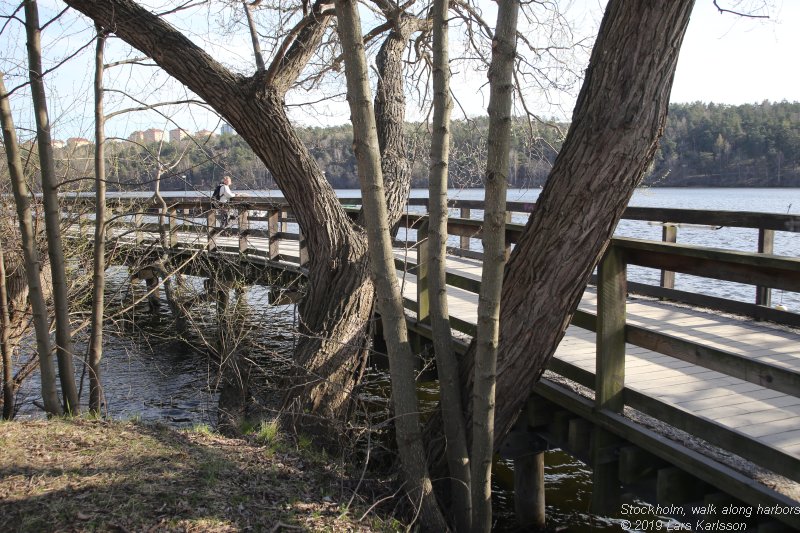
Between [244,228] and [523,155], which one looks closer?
[523,155]

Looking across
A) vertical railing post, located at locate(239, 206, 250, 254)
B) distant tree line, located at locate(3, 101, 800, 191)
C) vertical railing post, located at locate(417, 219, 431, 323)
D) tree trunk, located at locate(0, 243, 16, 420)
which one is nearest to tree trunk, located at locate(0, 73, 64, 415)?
distant tree line, located at locate(3, 101, 800, 191)

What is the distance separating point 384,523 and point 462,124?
5.79 meters

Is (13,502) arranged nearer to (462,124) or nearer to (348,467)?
(348,467)

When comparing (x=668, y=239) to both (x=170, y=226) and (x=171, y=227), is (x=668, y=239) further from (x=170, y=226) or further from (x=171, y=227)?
(x=170, y=226)

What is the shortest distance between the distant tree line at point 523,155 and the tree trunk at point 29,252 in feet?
2.35

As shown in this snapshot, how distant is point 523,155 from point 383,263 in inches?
206

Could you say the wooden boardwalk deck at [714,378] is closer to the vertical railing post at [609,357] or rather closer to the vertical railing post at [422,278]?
the vertical railing post at [609,357]

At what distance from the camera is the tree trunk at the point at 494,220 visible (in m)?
3.60

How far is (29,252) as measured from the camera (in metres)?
5.57

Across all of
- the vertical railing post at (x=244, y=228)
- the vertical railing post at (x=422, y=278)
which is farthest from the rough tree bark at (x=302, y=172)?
the vertical railing post at (x=244, y=228)

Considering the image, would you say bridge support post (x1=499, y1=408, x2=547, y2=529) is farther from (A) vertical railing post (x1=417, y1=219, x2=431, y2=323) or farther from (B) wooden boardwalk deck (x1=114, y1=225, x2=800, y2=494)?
(A) vertical railing post (x1=417, y1=219, x2=431, y2=323)

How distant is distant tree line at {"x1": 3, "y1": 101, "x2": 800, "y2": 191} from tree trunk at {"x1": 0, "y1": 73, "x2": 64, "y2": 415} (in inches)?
28.1

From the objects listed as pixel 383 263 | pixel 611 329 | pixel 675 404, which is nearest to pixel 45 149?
pixel 383 263

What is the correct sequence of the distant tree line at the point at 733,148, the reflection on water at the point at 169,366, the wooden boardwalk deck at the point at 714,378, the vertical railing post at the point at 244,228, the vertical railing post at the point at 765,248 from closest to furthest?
the wooden boardwalk deck at the point at 714,378 → the vertical railing post at the point at 765,248 → the reflection on water at the point at 169,366 → the vertical railing post at the point at 244,228 → the distant tree line at the point at 733,148
